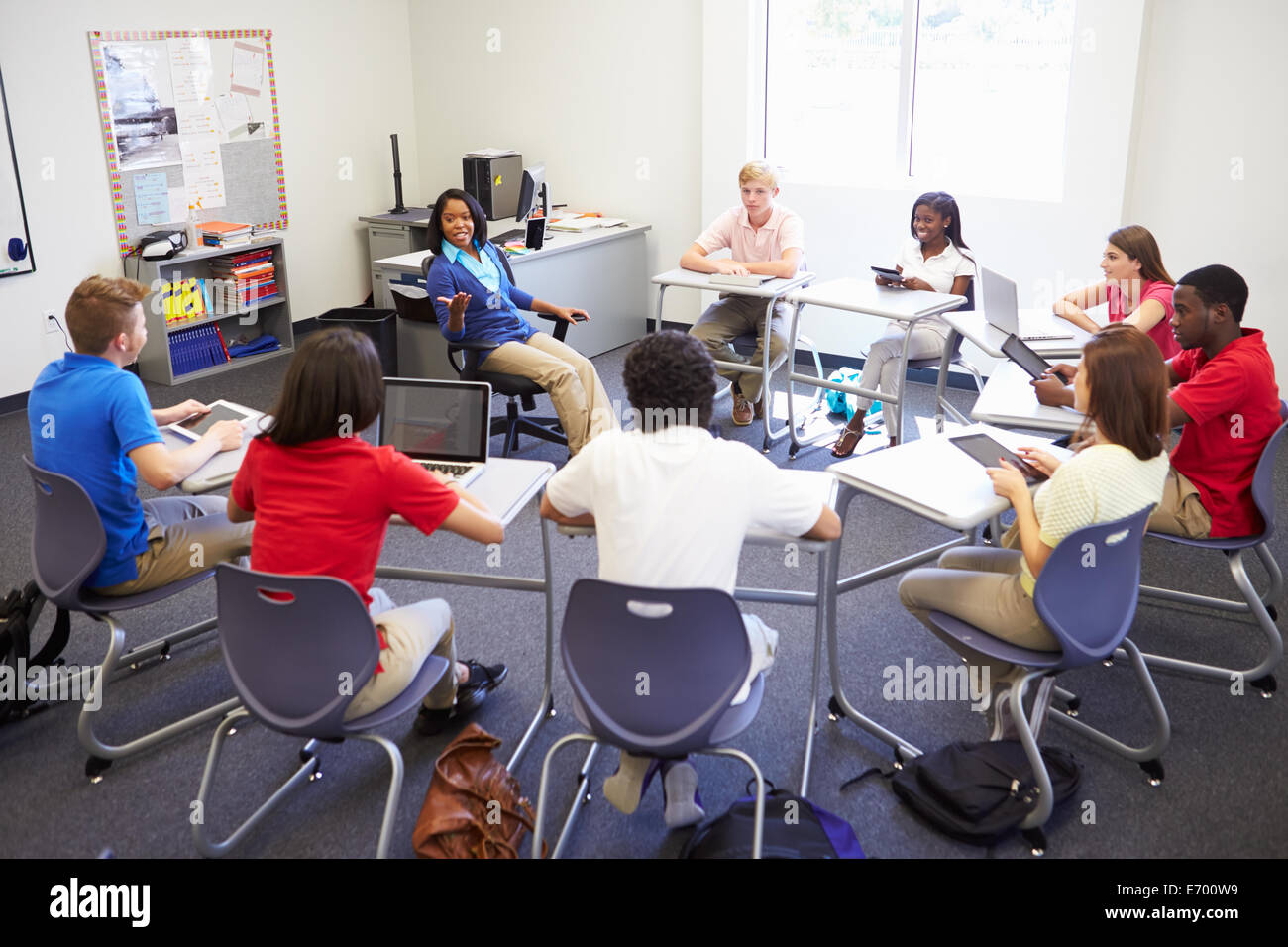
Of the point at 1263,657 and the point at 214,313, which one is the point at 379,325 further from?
the point at 1263,657

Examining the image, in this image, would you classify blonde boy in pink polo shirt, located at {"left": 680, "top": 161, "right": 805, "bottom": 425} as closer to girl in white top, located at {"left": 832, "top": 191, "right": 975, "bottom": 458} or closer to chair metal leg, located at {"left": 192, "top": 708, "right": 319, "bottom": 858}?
girl in white top, located at {"left": 832, "top": 191, "right": 975, "bottom": 458}

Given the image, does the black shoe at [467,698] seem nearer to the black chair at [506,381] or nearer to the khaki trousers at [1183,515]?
the black chair at [506,381]

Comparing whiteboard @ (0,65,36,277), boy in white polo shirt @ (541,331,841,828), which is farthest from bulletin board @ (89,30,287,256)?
boy in white polo shirt @ (541,331,841,828)

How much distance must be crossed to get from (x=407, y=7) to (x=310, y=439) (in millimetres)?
5608

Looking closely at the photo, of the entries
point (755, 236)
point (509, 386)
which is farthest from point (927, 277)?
point (509, 386)

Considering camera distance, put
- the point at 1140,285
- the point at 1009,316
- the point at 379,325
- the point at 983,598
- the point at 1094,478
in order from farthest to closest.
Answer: the point at 379,325
the point at 1009,316
the point at 1140,285
the point at 983,598
the point at 1094,478

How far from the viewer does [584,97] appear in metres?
6.57

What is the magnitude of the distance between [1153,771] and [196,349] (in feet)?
17.0

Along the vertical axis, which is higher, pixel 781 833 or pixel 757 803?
pixel 757 803

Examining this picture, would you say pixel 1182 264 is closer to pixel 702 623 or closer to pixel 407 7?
pixel 702 623

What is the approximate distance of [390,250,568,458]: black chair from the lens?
4.50 m

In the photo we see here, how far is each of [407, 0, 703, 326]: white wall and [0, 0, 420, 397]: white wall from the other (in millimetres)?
358

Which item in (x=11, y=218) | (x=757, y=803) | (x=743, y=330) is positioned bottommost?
(x=757, y=803)
